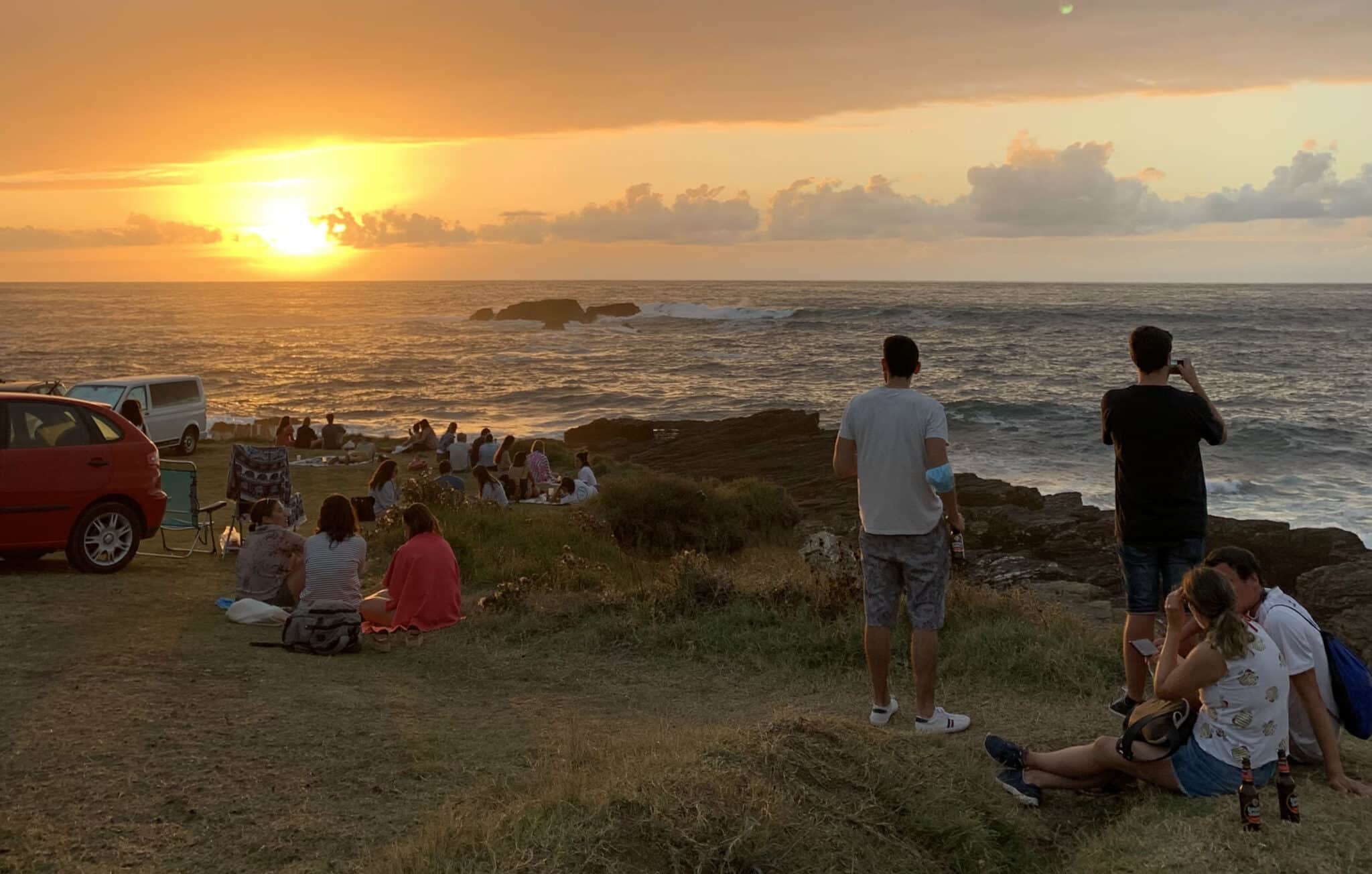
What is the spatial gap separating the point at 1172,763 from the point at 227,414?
40511mm

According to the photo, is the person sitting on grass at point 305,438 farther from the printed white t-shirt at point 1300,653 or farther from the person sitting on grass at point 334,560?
the printed white t-shirt at point 1300,653

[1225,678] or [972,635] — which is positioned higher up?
[1225,678]

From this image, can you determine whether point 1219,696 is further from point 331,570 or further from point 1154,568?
point 331,570

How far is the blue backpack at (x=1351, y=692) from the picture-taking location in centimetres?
503

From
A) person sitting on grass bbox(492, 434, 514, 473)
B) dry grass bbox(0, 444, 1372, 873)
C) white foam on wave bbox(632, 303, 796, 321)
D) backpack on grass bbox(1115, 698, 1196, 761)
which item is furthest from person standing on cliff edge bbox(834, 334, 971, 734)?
white foam on wave bbox(632, 303, 796, 321)

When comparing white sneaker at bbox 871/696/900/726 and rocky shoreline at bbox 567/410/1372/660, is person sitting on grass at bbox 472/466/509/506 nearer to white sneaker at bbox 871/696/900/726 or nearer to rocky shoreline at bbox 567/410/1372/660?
rocky shoreline at bbox 567/410/1372/660

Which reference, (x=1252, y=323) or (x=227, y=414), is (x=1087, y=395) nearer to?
(x=227, y=414)

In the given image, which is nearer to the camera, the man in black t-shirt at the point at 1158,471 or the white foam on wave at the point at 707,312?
the man in black t-shirt at the point at 1158,471

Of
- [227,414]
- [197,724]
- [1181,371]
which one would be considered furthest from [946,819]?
[227,414]

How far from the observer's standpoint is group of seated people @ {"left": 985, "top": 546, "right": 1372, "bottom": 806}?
4.73 m

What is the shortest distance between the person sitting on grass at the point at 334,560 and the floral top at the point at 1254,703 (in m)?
6.07

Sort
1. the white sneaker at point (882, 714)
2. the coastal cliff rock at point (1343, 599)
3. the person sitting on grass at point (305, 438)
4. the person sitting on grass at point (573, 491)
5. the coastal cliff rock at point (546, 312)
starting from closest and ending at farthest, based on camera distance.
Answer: the white sneaker at point (882, 714)
the coastal cliff rock at point (1343, 599)
the person sitting on grass at point (573, 491)
the person sitting on grass at point (305, 438)
the coastal cliff rock at point (546, 312)

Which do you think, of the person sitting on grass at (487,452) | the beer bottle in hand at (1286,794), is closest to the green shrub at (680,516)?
the person sitting on grass at (487,452)

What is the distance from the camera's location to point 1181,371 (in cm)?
602
